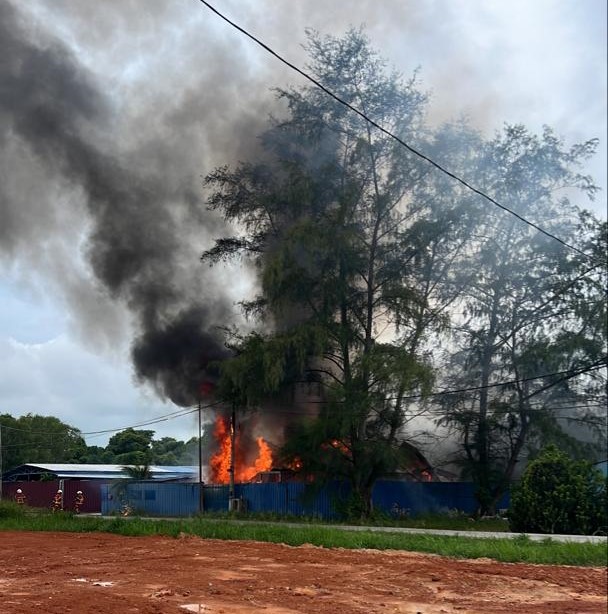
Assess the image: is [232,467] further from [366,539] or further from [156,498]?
[366,539]

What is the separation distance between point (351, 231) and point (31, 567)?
18.8 m

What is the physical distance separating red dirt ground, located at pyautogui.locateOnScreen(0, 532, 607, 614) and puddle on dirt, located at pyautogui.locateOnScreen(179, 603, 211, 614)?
12 millimetres

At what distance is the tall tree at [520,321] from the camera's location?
3108 cm

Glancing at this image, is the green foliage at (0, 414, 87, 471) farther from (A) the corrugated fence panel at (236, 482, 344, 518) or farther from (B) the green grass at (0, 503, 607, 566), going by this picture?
(A) the corrugated fence panel at (236, 482, 344, 518)

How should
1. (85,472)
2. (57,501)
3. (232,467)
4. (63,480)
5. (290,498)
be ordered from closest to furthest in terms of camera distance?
(57,501) < (63,480) < (290,498) < (232,467) < (85,472)

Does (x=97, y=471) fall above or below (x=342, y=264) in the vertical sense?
below

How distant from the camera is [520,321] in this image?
32531 millimetres

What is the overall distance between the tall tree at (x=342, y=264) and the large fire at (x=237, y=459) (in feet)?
15.2

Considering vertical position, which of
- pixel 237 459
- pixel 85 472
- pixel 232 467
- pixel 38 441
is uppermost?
pixel 38 441

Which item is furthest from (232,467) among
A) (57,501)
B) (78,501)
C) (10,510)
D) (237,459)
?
(10,510)

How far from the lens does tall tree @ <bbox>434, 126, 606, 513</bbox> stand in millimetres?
31078

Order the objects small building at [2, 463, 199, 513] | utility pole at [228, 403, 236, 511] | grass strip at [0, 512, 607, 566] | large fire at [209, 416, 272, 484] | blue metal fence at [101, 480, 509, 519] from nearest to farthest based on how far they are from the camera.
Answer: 1. grass strip at [0, 512, 607, 566]
2. small building at [2, 463, 199, 513]
3. blue metal fence at [101, 480, 509, 519]
4. utility pole at [228, 403, 236, 511]
5. large fire at [209, 416, 272, 484]

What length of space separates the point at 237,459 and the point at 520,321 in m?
14.2

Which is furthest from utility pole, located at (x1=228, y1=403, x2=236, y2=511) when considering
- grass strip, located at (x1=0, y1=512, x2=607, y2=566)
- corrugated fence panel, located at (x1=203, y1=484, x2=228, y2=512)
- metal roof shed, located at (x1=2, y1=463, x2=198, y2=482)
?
grass strip, located at (x1=0, y1=512, x2=607, y2=566)
